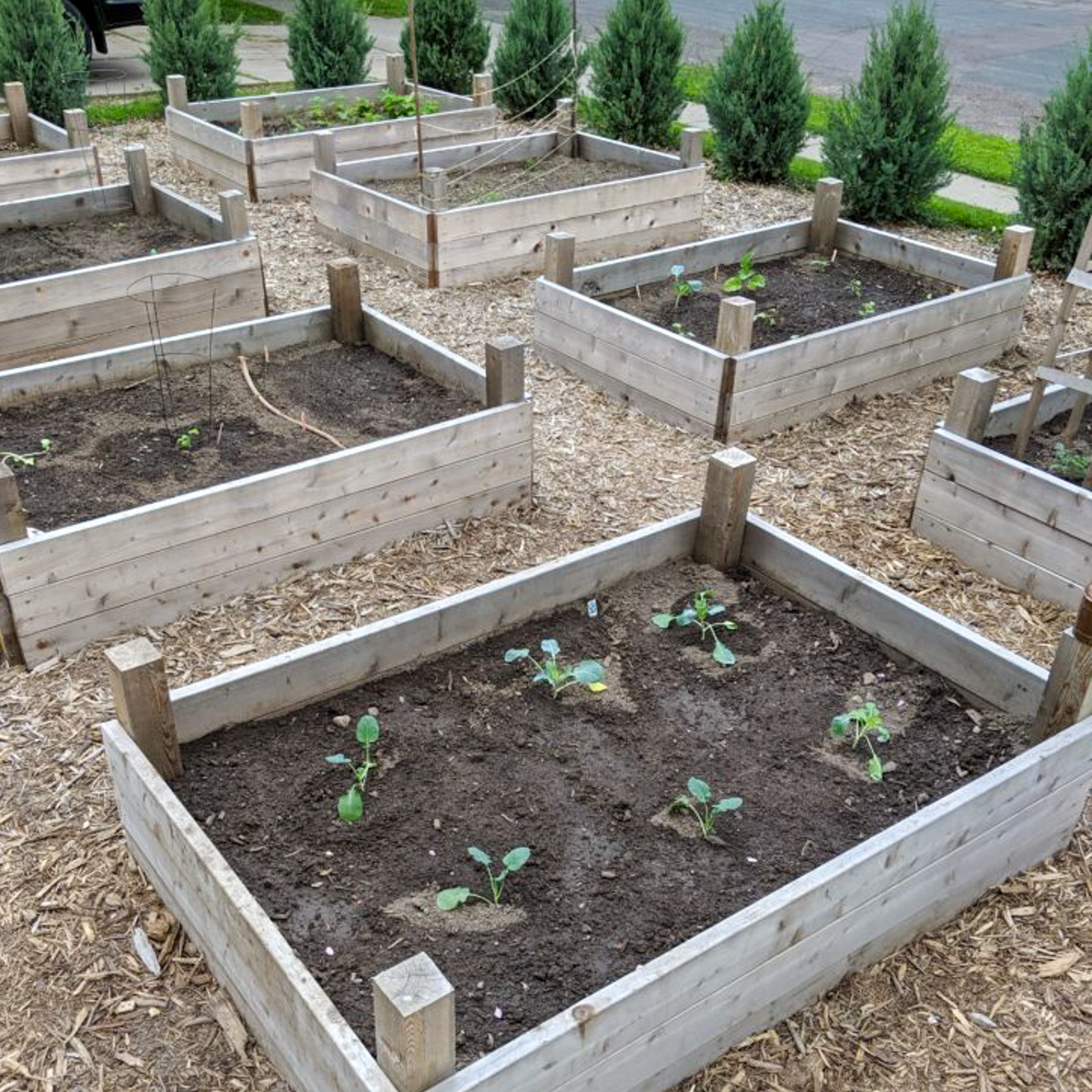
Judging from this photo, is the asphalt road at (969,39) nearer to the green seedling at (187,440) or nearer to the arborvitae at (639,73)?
the arborvitae at (639,73)

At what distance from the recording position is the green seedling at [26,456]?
14.0 ft

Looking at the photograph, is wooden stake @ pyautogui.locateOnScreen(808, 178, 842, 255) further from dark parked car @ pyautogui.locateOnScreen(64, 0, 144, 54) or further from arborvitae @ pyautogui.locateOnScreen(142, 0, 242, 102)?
dark parked car @ pyautogui.locateOnScreen(64, 0, 144, 54)

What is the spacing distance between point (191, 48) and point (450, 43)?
239cm

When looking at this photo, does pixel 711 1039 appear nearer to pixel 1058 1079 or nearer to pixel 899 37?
pixel 1058 1079

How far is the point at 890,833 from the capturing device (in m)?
2.52

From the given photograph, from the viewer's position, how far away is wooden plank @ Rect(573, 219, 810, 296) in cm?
603

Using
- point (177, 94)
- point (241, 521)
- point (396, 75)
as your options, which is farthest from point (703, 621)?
point (396, 75)

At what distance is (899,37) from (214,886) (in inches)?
293

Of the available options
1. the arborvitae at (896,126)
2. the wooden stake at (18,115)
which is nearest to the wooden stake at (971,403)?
the arborvitae at (896,126)

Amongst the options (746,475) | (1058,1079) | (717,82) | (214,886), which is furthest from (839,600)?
(717,82)

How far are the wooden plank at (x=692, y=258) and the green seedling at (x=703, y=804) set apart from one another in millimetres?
3588

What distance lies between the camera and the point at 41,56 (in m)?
9.68

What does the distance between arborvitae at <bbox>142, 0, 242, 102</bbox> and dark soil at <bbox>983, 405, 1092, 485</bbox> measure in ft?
27.5

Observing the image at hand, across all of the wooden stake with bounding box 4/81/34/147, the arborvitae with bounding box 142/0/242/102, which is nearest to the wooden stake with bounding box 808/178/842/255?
the wooden stake with bounding box 4/81/34/147
